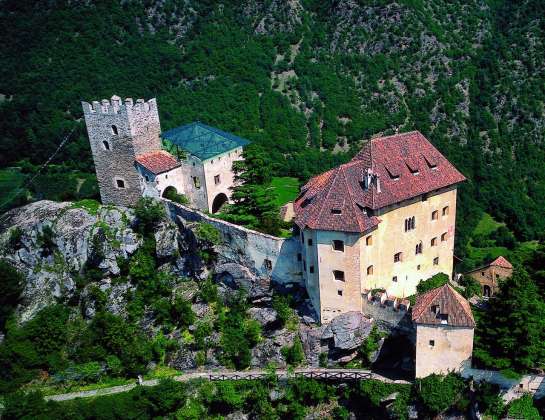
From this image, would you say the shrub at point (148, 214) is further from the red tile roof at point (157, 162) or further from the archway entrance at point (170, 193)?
the red tile roof at point (157, 162)

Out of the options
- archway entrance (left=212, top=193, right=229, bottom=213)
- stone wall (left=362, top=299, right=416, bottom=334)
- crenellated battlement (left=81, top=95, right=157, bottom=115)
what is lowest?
stone wall (left=362, top=299, right=416, bottom=334)

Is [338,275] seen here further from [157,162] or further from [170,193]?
[157,162]

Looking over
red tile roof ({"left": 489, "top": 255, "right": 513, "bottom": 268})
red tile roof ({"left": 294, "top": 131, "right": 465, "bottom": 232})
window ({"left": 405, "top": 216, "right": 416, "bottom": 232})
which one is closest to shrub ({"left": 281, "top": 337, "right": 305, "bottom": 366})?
red tile roof ({"left": 294, "top": 131, "right": 465, "bottom": 232})

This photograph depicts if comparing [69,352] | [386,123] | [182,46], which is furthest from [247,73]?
[69,352]

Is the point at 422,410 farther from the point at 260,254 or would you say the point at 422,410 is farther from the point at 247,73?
the point at 247,73

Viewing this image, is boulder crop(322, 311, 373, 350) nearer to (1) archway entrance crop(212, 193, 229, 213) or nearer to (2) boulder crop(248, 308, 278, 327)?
(2) boulder crop(248, 308, 278, 327)

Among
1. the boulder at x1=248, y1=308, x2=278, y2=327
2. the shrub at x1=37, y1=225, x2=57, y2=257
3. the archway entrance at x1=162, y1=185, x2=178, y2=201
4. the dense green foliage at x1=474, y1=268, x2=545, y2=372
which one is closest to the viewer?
the dense green foliage at x1=474, y1=268, x2=545, y2=372

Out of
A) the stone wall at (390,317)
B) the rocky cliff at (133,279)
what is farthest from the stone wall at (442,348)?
the rocky cliff at (133,279)
